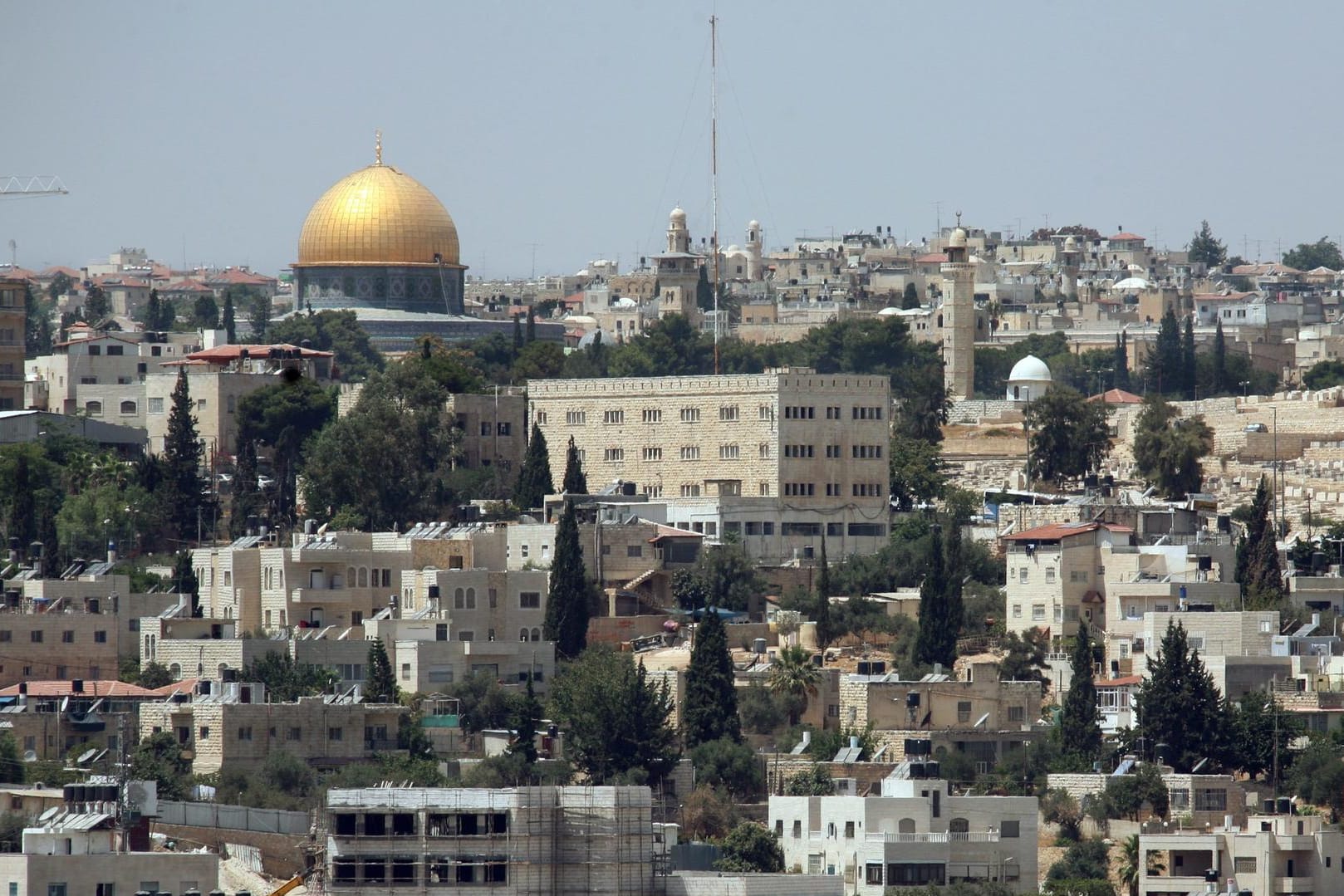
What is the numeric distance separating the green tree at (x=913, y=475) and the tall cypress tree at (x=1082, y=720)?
1937 cm

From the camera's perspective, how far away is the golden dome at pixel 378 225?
339ft

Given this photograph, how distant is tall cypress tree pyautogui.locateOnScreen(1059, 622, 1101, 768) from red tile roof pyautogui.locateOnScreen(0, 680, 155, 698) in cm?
1387

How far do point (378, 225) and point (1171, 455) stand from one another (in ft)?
96.1

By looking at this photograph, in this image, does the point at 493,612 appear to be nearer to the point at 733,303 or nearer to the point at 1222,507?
the point at 1222,507

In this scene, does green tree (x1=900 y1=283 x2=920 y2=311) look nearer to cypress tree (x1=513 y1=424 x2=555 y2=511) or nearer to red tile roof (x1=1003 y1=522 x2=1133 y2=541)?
cypress tree (x1=513 y1=424 x2=555 y2=511)

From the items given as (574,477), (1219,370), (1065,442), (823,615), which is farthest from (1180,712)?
(1219,370)

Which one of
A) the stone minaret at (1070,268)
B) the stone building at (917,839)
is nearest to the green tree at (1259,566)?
the stone building at (917,839)

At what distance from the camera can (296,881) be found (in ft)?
152

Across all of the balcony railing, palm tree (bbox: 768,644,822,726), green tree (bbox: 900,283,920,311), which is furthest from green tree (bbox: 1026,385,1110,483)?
green tree (bbox: 900,283,920,311)

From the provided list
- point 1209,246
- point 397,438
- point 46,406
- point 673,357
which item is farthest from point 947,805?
point 1209,246

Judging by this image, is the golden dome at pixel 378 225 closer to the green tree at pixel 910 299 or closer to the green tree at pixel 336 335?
the green tree at pixel 336 335

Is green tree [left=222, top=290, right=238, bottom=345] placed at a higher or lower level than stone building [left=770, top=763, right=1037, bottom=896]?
higher

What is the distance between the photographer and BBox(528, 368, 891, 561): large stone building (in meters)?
74.6

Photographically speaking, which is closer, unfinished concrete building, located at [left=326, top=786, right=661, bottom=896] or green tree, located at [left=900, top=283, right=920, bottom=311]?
unfinished concrete building, located at [left=326, top=786, right=661, bottom=896]
